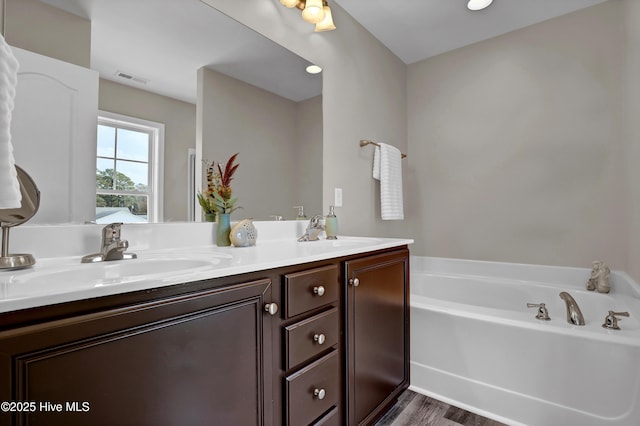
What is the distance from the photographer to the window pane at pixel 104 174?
39.3 inches

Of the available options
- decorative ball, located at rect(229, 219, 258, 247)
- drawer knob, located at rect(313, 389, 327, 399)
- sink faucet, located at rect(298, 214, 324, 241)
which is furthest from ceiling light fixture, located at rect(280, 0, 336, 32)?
drawer knob, located at rect(313, 389, 327, 399)

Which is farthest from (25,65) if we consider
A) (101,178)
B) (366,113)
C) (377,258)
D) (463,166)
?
(463,166)

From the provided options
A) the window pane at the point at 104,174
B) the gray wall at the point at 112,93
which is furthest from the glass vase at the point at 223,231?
the window pane at the point at 104,174

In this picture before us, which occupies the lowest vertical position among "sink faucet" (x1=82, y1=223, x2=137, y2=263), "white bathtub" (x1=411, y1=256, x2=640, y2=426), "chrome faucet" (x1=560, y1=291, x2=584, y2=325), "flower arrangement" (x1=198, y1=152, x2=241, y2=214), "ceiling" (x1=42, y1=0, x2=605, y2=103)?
"white bathtub" (x1=411, y1=256, x2=640, y2=426)

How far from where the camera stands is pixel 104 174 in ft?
3.32

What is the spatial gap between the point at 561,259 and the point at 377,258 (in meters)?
1.66

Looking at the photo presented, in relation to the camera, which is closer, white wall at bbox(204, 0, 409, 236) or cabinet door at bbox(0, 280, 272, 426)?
cabinet door at bbox(0, 280, 272, 426)

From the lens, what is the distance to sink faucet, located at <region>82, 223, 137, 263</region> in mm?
921

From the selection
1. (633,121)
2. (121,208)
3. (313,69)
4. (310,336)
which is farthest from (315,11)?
(633,121)

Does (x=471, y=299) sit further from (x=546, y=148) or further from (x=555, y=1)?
(x=555, y=1)

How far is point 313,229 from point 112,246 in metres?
0.95

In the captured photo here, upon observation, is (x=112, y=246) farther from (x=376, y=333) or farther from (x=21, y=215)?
(x=376, y=333)

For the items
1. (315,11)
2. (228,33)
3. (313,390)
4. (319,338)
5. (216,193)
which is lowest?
(313,390)

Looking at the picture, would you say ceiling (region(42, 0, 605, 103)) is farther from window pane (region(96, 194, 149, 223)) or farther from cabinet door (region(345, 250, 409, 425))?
cabinet door (region(345, 250, 409, 425))
